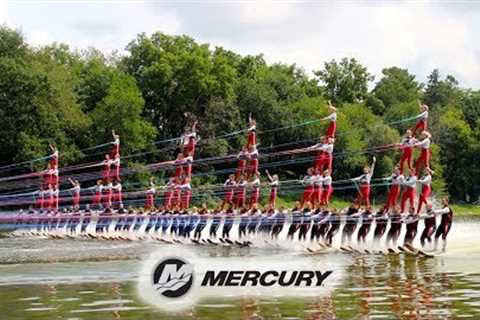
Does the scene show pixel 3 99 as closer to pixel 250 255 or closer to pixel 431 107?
pixel 250 255

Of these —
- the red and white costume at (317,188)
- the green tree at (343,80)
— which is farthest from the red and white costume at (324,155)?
the green tree at (343,80)

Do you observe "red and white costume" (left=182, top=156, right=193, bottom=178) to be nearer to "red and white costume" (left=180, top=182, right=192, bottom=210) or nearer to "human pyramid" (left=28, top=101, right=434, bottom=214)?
"human pyramid" (left=28, top=101, right=434, bottom=214)

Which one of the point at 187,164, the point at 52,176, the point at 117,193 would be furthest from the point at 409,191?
the point at 52,176

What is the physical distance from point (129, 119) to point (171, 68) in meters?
7.46

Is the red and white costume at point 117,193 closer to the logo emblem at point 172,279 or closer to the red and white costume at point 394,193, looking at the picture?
the red and white costume at point 394,193

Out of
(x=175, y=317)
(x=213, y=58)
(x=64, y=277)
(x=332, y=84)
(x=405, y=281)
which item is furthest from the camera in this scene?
(x=332, y=84)

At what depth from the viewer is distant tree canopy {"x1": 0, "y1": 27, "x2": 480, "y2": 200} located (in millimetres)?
65312

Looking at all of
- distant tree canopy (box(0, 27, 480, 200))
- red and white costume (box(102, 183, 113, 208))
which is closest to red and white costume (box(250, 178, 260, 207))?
red and white costume (box(102, 183, 113, 208))

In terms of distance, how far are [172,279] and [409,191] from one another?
12.1m

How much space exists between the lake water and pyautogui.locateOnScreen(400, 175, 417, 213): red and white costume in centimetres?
179

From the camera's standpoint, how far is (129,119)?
68500 mm

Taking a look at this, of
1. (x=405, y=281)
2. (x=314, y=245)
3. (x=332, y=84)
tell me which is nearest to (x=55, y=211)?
(x=314, y=245)

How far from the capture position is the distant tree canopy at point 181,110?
214ft

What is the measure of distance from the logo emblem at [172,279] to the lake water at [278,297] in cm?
53
